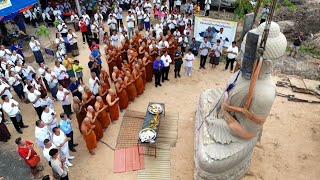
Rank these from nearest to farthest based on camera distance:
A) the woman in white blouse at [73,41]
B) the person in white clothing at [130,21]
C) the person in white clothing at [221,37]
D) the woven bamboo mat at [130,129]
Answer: the woven bamboo mat at [130,129]
the person in white clothing at [221,37]
the woman in white blouse at [73,41]
the person in white clothing at [130,21]

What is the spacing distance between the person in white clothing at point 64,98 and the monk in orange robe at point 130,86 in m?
1.93

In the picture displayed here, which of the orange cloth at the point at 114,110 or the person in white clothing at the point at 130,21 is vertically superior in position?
the person in white clothing at the point at 130,21

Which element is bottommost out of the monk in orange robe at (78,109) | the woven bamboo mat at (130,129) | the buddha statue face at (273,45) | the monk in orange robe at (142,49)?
the woven bamboo mat at (130,129)

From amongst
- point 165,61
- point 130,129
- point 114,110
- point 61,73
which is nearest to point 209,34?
point 165,61

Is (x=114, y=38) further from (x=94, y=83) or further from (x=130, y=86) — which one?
(x=94, y=83)

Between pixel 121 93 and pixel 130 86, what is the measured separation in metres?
0.51

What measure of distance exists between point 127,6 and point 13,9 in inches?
265

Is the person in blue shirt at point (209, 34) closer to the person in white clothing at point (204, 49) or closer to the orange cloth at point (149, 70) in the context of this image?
the person in white clothing at point (204, 49)

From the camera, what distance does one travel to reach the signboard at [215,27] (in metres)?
12.3

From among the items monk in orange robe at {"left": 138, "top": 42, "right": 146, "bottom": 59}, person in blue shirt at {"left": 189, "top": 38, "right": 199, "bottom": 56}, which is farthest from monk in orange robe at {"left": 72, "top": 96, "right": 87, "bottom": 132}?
person in blue shirt at {"left": 189, "top": 38, "right": 199, "bottom": 56}

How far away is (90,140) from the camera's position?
8.02 metres

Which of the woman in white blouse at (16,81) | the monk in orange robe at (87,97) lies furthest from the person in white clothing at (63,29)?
the monk in orange robe at (87,97)

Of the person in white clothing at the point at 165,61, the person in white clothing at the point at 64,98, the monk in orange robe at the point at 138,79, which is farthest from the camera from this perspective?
the person in white clothing at the point at 165,61

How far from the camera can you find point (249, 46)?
17.6ft
